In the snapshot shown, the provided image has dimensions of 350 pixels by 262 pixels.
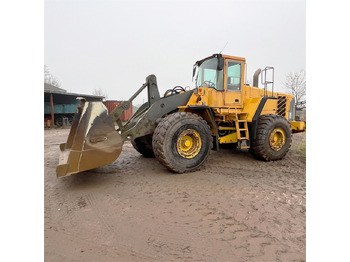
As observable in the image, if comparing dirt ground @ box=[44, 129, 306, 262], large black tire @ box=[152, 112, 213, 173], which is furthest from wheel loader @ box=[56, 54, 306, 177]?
dirt ground @ box=[44, 129, 306, 262]

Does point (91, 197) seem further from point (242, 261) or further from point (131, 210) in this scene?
point (242, 261)

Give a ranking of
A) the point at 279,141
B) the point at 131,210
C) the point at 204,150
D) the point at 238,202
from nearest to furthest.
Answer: the point at 131,210
the point at 238,202
the point at 204,150
the point at 279,141

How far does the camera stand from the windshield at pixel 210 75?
202 inches

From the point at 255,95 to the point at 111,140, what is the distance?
13.5 ft

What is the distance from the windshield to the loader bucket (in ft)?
8.70

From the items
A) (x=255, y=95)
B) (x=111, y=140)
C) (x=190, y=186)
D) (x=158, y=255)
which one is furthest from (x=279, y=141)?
(x=158, y=255)

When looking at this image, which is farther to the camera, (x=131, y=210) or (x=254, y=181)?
(x=254, y=181)

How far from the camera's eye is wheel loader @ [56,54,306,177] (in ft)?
12.2

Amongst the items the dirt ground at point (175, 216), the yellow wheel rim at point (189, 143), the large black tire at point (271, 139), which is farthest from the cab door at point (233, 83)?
the dirt ground at point (175, 216)

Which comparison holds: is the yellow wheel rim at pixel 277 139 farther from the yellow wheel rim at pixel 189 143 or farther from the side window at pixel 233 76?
the yellow wheel rim at pixel 189 143

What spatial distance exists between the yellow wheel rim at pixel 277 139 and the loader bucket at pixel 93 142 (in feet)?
13.2

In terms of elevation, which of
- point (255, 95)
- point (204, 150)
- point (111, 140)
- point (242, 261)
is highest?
point (255, 95)

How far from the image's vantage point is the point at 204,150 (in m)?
4.59

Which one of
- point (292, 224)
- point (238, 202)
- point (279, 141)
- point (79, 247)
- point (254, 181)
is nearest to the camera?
point (79, 247)
